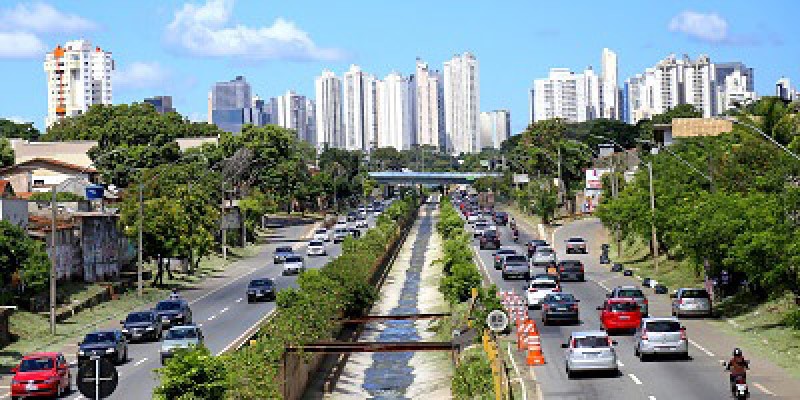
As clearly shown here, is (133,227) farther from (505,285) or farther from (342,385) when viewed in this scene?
(342,385)

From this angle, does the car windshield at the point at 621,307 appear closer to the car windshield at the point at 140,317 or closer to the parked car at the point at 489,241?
the car windshield at the point at 140,317

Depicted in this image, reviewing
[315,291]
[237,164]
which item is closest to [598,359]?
[315,291]

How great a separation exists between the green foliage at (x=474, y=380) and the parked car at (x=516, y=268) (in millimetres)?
41793

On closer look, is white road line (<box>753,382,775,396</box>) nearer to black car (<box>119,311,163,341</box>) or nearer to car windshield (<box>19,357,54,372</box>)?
car windshield (<box>19,357,54,372</box>)

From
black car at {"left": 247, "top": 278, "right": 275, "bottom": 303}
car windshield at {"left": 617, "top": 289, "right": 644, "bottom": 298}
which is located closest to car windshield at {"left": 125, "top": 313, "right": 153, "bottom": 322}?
black car at {"left": 247, "top": 278, "right": 275, "bottom": 303}

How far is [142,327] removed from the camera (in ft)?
183

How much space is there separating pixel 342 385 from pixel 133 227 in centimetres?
3586

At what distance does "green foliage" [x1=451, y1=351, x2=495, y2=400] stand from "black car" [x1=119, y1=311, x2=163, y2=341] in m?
19.1

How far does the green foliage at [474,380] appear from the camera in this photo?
114 feet

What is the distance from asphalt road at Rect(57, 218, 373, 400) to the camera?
41.5m

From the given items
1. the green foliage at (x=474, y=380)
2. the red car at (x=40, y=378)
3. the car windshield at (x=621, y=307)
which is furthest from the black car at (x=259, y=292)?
the green foliage at (x=474, y=380)

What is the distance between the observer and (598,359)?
3828cm

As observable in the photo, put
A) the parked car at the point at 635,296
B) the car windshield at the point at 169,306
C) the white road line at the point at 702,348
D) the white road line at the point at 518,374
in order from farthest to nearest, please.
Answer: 1. the car windshield at the point at 169,306
2. the parked car at the point at 635,296
3. the white road line at the point at 702,348
4. the white road line at the point at 518,374

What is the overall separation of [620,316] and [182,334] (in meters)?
15.7
